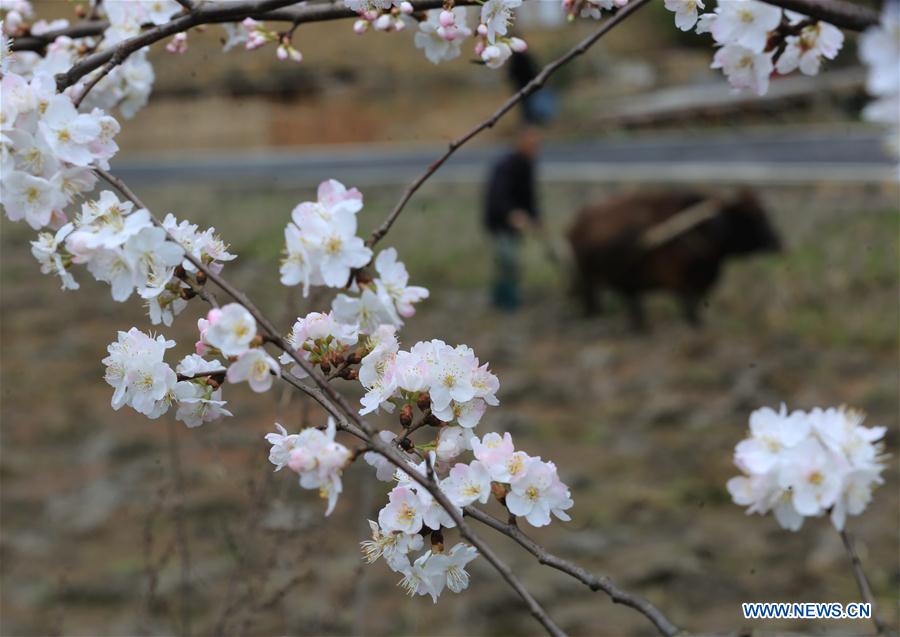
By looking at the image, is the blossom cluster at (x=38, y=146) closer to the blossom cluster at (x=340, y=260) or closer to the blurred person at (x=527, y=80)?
the blossom cluster at (x=340, y=260)

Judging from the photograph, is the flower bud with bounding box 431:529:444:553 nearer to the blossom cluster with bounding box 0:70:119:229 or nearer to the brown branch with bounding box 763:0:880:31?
the blossom cluster with bounding box 0:70:119:229

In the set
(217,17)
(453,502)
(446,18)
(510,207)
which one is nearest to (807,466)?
(453,502)

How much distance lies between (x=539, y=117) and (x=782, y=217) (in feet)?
7.51

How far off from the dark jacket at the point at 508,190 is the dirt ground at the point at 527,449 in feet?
2.54

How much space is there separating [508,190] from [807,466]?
7.35m

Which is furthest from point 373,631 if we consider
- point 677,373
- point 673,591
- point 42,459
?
point 677,373

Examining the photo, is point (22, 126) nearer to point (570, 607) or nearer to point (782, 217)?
point (570, 607)

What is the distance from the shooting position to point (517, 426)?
588cm

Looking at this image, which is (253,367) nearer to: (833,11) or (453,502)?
(453,502)

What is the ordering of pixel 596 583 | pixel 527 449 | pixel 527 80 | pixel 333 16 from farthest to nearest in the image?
pixel 527 80 < pixel 527 449 < pixel 333 16 < pixel 596 583

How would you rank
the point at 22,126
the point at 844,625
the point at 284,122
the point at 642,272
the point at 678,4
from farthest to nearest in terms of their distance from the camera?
the point at 284,122 < the point at 642,272 < the point at 844,625 < the point at 678,4 < the point at 22,126

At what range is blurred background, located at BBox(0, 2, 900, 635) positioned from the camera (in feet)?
12.4

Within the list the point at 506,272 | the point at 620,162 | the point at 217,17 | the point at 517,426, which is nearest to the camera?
the point at 217,17

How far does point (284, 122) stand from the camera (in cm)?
2638
